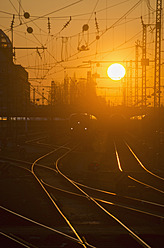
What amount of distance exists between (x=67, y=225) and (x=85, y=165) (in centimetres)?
1504

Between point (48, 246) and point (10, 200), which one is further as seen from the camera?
point (10, 200)

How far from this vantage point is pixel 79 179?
785 inches

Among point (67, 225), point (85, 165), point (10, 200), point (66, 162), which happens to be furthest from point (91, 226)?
point (66, 162)

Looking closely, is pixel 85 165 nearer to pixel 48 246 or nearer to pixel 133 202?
pixel 133 202

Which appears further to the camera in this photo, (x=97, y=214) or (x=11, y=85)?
(x=11, y=85)

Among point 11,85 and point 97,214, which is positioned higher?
point 11,85

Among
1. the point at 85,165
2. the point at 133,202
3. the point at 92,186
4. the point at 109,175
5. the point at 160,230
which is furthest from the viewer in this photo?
the point at 85,165

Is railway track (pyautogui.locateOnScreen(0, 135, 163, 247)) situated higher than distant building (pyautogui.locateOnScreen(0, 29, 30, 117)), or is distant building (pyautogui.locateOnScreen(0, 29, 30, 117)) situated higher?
distant building (pyautogui.locateOnScreen(0, 29, 30, 117))

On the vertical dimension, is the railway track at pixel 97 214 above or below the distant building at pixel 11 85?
below

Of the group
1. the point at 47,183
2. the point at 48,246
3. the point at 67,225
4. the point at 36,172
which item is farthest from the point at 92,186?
the point at 48,246

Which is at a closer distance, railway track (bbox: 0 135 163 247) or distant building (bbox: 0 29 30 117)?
railway track (bbox: 0 135 163 247)

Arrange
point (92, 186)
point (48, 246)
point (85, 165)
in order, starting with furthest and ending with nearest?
point (85, 165) → point (92, 186) → point (48, 246)

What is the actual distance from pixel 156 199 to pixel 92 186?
3675 mm

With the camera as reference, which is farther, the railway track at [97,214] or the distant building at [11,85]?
the distant building at [11,85]
